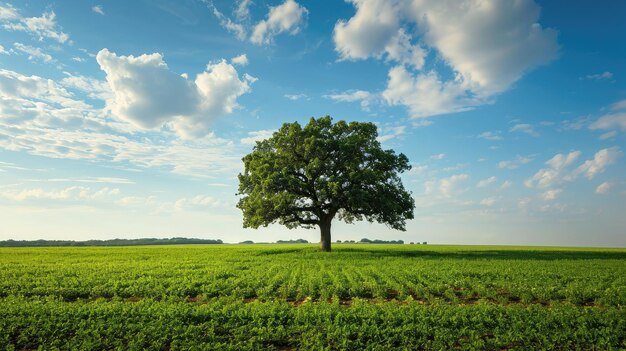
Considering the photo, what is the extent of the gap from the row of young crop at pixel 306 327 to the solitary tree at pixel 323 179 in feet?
96.8

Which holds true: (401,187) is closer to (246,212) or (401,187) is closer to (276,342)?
(246,212)

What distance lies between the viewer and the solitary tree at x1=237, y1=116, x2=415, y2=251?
46156 mm

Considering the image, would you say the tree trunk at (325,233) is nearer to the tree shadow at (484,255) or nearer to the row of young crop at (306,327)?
the tree shadow at (484,255)

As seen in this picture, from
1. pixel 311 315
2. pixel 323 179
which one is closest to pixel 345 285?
pixel 311 315

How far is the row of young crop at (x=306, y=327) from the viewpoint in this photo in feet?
40.1

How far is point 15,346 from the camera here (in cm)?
1244

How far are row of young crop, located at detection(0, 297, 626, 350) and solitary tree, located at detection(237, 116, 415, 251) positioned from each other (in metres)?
29.5

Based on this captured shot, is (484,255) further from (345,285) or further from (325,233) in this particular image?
(345,285)

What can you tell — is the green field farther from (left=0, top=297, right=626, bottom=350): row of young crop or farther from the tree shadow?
the tree shadow

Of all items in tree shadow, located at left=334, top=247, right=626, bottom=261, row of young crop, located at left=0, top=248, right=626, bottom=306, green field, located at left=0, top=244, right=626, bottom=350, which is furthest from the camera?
tree shadow, located at left=334, top=247, right=626, bottom=261

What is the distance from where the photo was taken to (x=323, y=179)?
47.5m

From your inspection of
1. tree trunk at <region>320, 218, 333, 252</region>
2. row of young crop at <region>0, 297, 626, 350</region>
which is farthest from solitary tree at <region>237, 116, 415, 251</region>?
row of young crop at <region>0, 297, 626, 350</region>

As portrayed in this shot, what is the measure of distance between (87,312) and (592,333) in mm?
18910

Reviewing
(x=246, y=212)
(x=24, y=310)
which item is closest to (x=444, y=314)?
(x=24, y=310)
